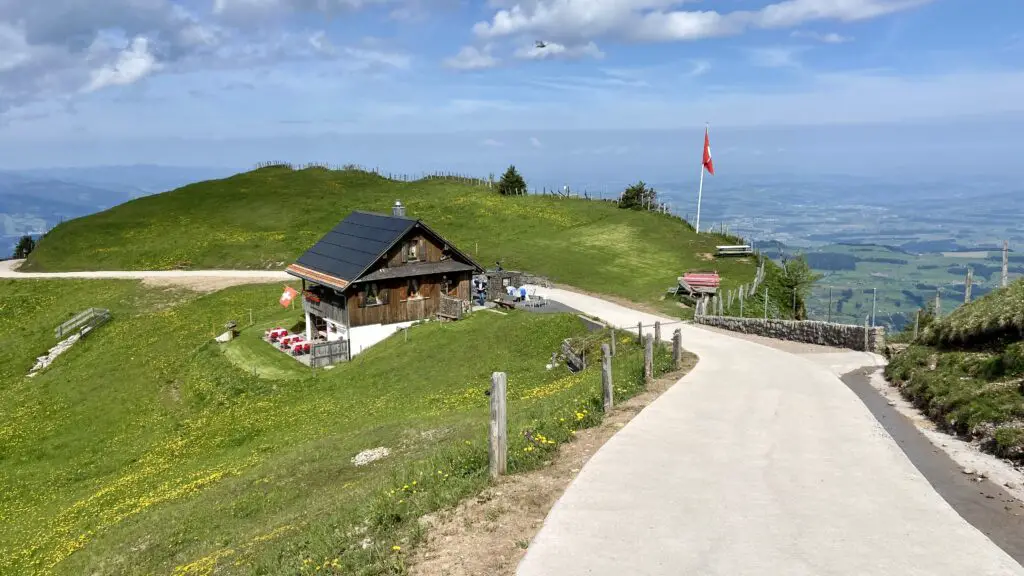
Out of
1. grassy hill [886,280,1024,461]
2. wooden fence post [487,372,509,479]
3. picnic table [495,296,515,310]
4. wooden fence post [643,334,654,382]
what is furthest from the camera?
picnic table [495,296,515,310]

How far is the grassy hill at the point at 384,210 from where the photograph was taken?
214 ft

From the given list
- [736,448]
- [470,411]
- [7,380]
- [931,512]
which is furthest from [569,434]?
[7,380]

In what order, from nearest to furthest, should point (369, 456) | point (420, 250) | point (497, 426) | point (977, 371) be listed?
point (497, 426) → point (977, 371) → point (369, 456) → point (420, 250)

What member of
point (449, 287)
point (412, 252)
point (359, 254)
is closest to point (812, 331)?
point (449, 287)

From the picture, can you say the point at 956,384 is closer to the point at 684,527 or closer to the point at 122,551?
the point at 684,527

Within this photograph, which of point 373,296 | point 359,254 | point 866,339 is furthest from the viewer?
point 359,254

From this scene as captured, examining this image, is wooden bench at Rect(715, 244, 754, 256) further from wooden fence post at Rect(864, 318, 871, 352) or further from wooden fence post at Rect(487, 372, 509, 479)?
wooden fence post at Rect(487, 372, 509, 479)

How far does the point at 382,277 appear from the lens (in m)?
45.8

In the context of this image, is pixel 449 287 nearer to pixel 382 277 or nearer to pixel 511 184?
pixel 382 277

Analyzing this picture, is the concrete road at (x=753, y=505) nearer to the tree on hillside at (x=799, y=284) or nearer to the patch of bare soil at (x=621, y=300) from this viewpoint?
the patch of bare soil at (x=621, y=300)

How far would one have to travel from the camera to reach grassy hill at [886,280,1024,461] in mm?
17375

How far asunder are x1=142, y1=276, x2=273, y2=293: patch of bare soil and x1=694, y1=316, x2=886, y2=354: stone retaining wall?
47.1 m

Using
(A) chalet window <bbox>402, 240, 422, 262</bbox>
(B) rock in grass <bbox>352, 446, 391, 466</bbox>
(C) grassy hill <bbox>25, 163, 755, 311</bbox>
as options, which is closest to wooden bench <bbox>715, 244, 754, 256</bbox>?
(C) grassy hill <bbox>25, 163, 755, 311</bbox>

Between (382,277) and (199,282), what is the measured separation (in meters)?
32.1
